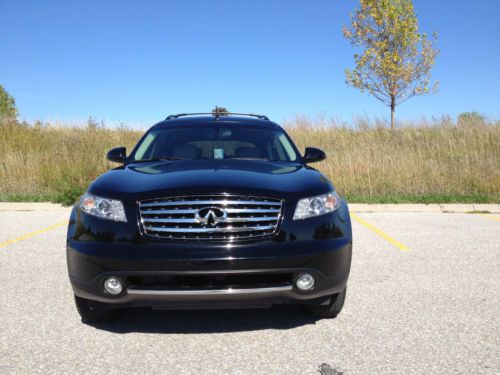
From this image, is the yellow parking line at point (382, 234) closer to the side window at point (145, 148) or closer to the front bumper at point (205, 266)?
the side window at point (145, 148)

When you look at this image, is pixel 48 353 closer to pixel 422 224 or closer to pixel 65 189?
pixel 422 224

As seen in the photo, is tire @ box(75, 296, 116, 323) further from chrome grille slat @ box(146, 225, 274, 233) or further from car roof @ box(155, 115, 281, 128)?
car roof @ box(155, 115, 281, 128)

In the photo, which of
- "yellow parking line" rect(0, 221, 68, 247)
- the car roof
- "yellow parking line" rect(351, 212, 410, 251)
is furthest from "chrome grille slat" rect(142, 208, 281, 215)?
"yellow parking line" rect(0, 221, 68, 247)

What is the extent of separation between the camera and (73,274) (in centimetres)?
344

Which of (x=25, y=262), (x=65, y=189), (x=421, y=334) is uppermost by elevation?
(x=65, y=189)

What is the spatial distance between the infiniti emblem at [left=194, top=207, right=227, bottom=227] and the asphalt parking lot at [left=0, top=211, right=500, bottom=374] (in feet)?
2.73

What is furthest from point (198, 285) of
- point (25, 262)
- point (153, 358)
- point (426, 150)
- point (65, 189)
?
point (426, 150)

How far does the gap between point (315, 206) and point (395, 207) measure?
801 centimetres

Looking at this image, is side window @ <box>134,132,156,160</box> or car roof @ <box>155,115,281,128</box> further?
car roof @ <box>155,115,281,128</box>

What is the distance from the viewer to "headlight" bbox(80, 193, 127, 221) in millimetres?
3350

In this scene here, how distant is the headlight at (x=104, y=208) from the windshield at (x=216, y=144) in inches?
53.1

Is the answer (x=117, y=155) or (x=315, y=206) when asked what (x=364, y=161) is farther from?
(x=315, y=206)

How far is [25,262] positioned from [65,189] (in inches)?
236

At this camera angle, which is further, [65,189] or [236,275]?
[65,189]
